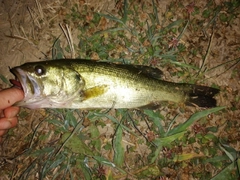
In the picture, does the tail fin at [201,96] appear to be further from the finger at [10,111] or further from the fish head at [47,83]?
the finger at [10,111]

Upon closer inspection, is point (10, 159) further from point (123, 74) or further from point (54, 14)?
point (54, 14)

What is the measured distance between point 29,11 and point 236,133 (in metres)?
4.64

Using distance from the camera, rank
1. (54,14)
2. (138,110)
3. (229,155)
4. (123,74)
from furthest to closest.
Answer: (54,14)
(138,110)
(229,155)
(123,74)

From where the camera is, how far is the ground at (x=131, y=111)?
11.4 ft

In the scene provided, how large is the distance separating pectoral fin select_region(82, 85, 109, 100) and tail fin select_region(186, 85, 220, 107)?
146cm

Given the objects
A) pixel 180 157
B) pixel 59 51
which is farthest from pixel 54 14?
pixel 180 157

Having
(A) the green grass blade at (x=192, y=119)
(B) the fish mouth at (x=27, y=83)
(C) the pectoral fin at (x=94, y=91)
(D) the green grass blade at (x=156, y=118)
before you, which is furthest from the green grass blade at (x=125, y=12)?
(A) the green grass blade at (x=192, y=119)

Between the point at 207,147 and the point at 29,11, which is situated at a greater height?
the point at 29,11

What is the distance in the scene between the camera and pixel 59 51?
12.3 feet

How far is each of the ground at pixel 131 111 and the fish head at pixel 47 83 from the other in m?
0.70

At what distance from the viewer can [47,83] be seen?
285cm

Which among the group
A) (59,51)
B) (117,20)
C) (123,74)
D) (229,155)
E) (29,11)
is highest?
(29,11)

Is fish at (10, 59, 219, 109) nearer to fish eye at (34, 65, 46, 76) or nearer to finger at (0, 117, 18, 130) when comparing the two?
fish eye at (34, 65, 46, 76)

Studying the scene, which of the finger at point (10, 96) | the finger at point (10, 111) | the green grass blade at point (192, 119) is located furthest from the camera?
the green grass blade at point (192, 119)
